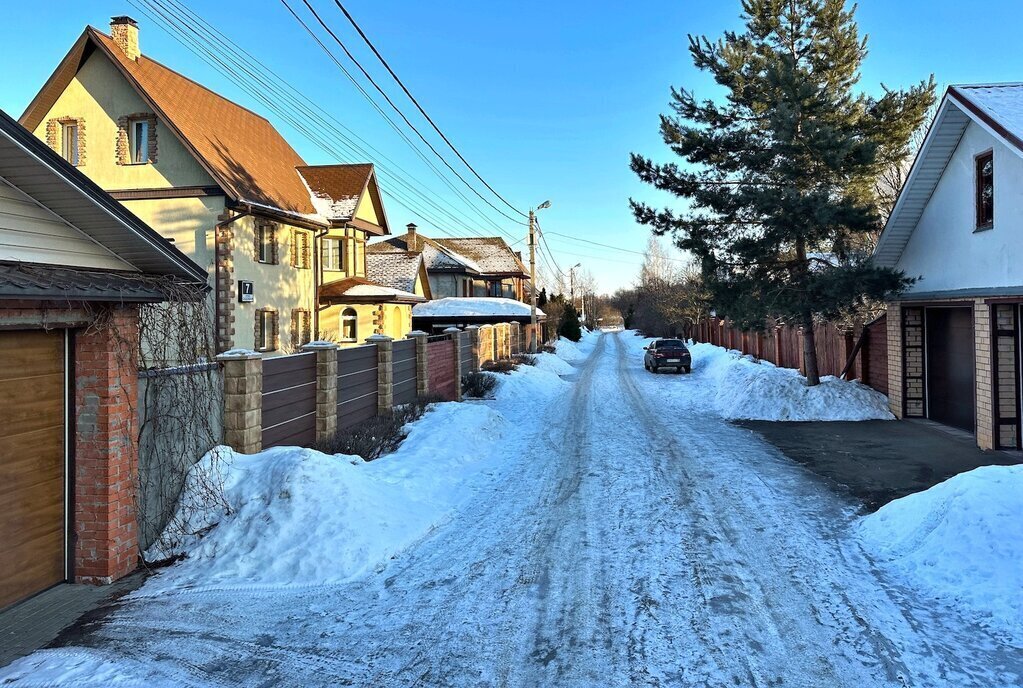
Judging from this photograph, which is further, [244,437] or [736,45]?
[736,45]

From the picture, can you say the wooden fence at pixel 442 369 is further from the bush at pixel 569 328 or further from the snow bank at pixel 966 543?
the bush at pixel 569 328

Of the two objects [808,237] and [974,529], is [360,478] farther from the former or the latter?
[808,237]

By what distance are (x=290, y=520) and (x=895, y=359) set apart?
44.2ft

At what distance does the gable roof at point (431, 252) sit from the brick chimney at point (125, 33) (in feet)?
73.8

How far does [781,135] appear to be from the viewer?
1495cm

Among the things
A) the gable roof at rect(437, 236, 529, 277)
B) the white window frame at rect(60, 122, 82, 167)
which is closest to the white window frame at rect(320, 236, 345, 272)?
the white window frame at rect(60, 122, 82, 167)

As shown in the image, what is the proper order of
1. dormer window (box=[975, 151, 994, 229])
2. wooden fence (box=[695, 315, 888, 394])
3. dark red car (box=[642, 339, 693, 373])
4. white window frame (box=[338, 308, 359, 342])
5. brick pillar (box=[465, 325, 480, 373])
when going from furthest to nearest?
1. dark red car (box=[642, 339, 693, 373])
2. white window frame (box=[338, 308, 359, 342])
3. brick pillar (box=[465, 325, 480, 373])
4. wooden fence (box=[695, 315, 888, 394])
5. dormer window (box=[975, 151, 994, 229])

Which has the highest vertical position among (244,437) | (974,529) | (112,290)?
(112,290)

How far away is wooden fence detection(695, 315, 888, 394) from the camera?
15445 mm

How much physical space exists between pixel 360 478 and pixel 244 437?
142cm

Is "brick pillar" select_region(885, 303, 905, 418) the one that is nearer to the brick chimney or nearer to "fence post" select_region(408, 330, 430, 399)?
"fence post" select_region(408, 330, 430, 399)

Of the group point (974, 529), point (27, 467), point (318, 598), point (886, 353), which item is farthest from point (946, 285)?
point (27, 467)

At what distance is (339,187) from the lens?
83.1 feet

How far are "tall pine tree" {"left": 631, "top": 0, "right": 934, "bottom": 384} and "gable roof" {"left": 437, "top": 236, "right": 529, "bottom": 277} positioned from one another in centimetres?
3236
